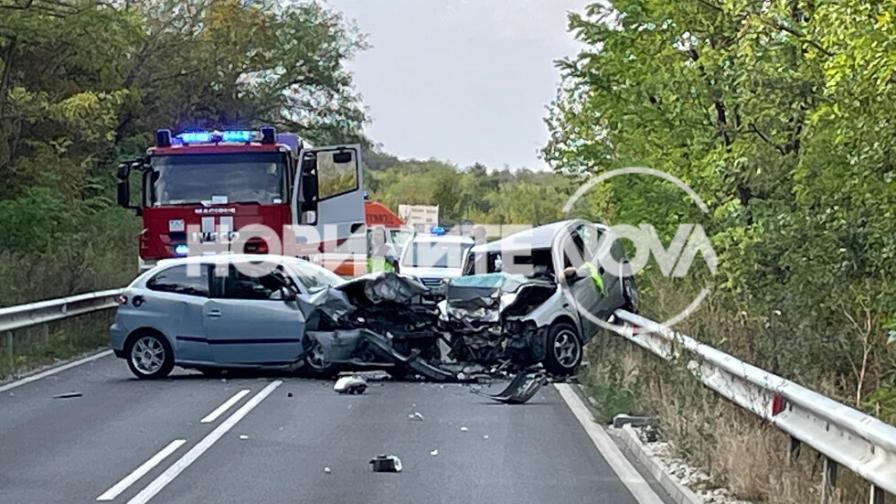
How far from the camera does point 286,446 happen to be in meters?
11.6

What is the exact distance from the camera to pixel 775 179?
15164 millimetres

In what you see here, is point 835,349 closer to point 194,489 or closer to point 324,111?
point 194,489

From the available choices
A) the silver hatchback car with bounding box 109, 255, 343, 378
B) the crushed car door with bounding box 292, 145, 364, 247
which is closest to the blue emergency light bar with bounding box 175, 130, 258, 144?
the crushed car door with bounding box 292, 145, 364, 247

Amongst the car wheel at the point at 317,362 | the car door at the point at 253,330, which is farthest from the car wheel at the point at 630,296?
the car door at the point at 253,330

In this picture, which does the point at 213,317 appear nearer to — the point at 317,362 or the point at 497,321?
the point at 317,362

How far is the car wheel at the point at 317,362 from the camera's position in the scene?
16.7 metres

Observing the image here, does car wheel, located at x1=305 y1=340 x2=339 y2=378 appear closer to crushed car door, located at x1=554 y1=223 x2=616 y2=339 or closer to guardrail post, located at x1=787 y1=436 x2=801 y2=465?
crushed car door, located at x1=554 y1=223 x2=616 y2=339

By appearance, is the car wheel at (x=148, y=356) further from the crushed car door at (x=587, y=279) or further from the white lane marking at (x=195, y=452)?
the crushed car door at (x=587, y=279)

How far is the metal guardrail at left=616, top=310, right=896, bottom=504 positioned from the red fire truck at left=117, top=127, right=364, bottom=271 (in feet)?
35.7

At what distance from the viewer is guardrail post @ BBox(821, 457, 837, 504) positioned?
7.48 meters

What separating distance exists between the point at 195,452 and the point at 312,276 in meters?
6.94

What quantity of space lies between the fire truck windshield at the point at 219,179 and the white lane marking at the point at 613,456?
829cm

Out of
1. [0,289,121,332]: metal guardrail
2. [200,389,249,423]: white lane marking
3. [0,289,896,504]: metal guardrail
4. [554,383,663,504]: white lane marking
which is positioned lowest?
[200,389,249,423]: white lane marking

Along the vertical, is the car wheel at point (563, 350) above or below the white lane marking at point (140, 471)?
above
